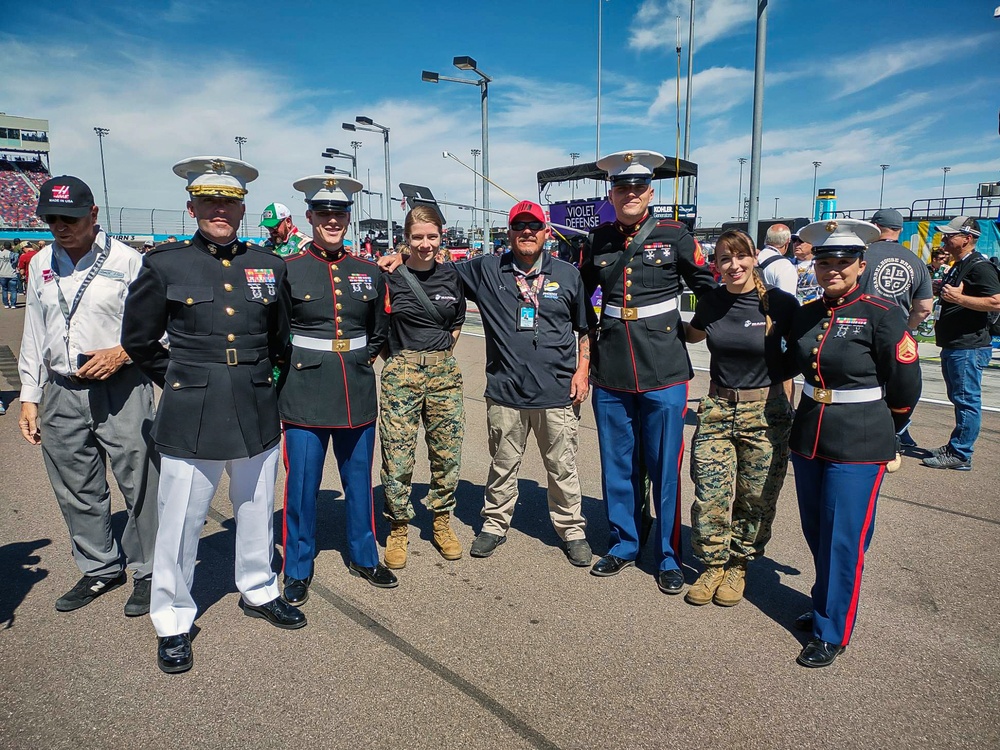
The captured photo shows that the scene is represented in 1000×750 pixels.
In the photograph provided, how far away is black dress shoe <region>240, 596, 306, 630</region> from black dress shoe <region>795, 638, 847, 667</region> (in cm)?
232

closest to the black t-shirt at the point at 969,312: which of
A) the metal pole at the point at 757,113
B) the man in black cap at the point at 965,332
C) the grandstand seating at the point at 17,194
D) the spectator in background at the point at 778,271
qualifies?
the man in black cap at the point at 965,332

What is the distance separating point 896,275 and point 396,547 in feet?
14.6

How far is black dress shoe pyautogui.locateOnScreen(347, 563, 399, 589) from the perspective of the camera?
358cm

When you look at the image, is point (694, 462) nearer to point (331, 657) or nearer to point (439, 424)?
point (439, 424)

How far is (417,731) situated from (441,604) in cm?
97

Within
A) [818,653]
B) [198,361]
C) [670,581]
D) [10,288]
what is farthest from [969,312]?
[10,288]

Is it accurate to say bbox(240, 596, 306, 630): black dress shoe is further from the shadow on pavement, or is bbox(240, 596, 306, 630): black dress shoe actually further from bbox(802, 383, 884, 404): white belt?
bbox(802, 383, 884, 404): white belt

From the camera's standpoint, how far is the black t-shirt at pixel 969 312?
5449 mm

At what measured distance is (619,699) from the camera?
2.62 m

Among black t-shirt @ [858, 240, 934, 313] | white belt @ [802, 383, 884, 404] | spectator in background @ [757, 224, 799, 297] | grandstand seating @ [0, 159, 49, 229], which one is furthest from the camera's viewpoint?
grandstand seating @ [0, 159, 49, 229]

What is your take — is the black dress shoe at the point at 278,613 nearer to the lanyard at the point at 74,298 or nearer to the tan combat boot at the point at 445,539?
the tan combat boot at the point at 445,539

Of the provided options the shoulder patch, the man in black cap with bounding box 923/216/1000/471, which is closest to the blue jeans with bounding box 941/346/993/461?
the man in black cap with bounding box 923/216/1000/471

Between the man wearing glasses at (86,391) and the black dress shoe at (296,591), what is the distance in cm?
68

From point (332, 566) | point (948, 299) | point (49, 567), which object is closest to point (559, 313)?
point (332, 566)
